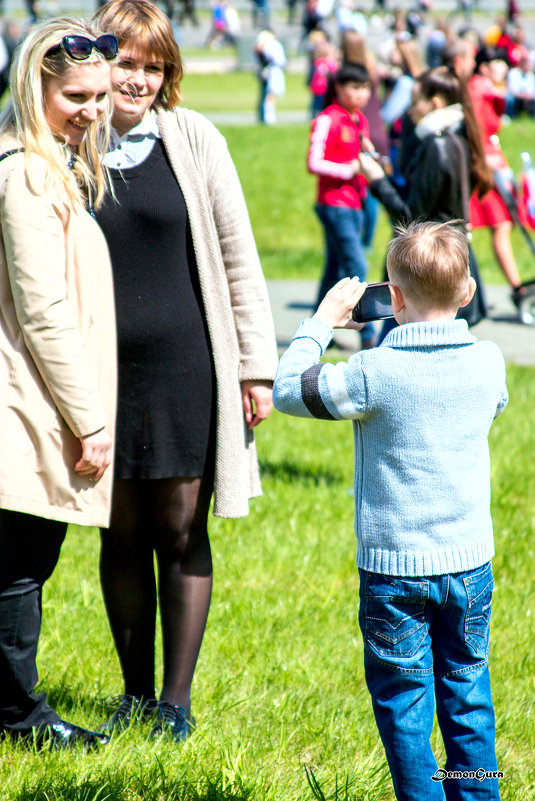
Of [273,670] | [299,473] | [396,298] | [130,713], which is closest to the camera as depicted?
[396,298]

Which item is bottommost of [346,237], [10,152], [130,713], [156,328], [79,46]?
[346,237]

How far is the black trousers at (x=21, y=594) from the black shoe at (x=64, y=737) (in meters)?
0.09

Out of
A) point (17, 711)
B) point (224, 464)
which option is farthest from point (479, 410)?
point (17, 711)

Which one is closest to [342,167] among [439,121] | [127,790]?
[439,121]

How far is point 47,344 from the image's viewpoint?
2.43 m

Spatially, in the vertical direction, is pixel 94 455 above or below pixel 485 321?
above

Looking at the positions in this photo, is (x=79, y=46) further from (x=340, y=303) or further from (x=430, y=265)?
(x=430, y=265)

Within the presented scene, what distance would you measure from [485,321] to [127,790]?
6836 mm

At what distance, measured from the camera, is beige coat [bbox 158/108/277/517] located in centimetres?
279

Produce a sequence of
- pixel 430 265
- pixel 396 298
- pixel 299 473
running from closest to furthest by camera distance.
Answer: pixel 430 265 → pixel 396 298 → pixel 299 473

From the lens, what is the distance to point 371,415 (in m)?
2.11

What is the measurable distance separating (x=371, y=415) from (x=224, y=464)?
836mm

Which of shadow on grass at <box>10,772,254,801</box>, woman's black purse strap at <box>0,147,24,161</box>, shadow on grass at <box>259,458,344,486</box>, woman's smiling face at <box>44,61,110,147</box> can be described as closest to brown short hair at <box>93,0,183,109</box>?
woman's smiling face at <box>44,61,110,147</box>

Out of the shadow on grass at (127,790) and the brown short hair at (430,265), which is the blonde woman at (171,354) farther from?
the brown short hair at (430,265)
